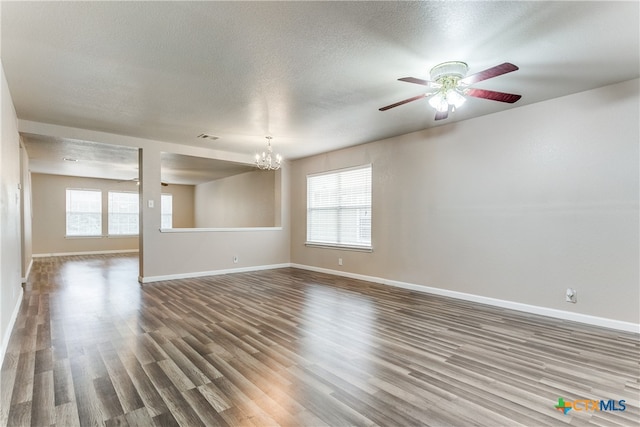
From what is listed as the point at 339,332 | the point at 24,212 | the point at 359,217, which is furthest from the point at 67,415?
the point at 24,212

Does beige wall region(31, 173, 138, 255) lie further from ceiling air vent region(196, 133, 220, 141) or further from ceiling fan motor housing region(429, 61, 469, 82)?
ceiling fan motor housing region(429, 61, 469, 82)

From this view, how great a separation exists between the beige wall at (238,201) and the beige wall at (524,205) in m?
3.58

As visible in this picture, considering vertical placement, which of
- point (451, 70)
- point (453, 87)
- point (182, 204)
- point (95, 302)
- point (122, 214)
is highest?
point (451, 70)

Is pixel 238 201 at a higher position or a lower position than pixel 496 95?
lower

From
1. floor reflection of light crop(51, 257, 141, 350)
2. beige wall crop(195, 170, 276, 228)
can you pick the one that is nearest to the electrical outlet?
floor reflection of light crop(51, 257, 141, 350)

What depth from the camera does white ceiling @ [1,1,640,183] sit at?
2117mm

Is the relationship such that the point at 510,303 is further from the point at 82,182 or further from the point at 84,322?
the point at 82,182

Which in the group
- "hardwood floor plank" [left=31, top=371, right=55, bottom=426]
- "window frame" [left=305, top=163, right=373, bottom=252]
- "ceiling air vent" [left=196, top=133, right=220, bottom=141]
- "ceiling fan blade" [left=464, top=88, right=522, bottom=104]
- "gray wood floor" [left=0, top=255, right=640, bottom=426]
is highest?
"ceiling air vent" [left=196, top=133, right=220, bottom=141]

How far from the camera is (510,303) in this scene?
3984mm

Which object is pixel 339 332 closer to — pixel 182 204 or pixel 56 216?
pixel 56 216

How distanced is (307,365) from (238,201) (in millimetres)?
7670

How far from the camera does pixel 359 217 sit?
5973mm

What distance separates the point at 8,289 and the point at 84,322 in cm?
77

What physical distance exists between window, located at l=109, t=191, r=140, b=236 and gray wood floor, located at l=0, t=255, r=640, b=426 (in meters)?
7.10
